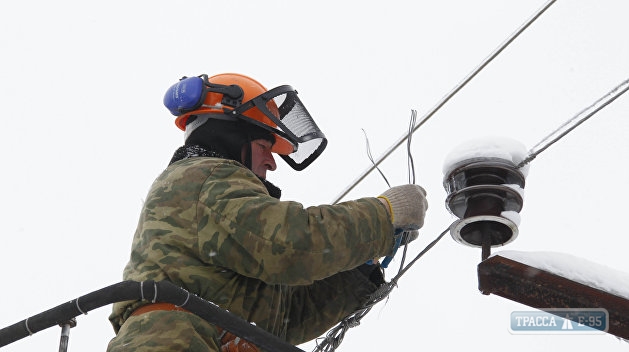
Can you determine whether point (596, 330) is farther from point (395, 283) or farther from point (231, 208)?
point (231, 208)

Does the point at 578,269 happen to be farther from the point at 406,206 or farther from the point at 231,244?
the point at 231,244

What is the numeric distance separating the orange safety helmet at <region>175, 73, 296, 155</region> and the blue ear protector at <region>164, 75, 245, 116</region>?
0.08 feet

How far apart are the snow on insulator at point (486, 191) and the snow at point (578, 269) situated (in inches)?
11.6

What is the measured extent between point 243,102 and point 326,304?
3.94 feet

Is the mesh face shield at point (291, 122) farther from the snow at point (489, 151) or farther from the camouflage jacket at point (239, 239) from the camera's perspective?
the snow at point (489, 151)

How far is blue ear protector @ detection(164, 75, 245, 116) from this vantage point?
476 cm

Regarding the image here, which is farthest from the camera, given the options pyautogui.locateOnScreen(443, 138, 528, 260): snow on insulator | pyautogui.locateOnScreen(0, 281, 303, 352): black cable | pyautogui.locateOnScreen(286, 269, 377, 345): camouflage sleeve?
pyautogui.locateOnScreen(286, 269, 377, 345): camouflage sleeve

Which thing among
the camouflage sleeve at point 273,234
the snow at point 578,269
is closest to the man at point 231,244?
the camouflage sleeve at point 273,234

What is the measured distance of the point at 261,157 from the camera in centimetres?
482

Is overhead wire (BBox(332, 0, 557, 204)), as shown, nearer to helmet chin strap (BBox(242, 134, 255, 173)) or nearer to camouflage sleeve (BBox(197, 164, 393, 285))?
helmet chin strap (BBox(242, 134, 255, 173))

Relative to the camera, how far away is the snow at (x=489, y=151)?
420 centimetres

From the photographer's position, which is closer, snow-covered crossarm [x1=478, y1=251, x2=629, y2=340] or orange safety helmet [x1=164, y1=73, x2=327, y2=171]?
snow-covered crossarm [x1=478, y1=251, x2=629, y2=340]

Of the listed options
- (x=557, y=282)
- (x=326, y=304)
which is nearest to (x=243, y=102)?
(x=326, y=304)

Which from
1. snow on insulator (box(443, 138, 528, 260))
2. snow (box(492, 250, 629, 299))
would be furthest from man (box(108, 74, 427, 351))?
snow (box(492, 250, 629, 299))
